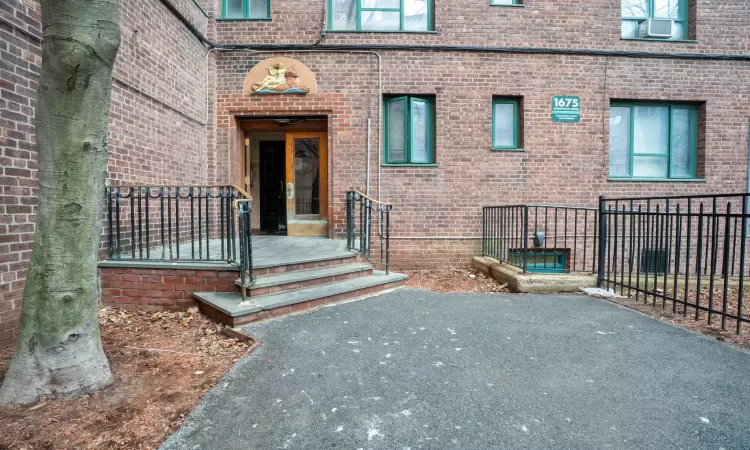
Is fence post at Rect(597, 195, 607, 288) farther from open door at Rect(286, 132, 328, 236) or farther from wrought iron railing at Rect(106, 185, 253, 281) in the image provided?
open door at Rect(286, 132, 328, 236)

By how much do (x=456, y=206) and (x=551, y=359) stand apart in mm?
5013

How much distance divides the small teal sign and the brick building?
7 centimetres

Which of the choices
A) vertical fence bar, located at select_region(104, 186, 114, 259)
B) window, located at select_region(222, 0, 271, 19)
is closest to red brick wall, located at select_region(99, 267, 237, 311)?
vertical fence bar, located at select_region(104, 186, 114, 259)

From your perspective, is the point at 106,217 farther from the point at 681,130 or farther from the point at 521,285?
the point at 681,130

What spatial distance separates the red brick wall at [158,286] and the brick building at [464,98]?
11.1ft

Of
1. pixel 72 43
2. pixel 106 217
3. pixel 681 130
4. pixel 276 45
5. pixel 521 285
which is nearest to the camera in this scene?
pixel 72 43

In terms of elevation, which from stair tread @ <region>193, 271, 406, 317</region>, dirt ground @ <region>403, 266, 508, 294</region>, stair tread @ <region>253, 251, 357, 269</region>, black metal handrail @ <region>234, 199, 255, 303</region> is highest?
black metal handrail @ <region>234, 199, 255, 303</region>

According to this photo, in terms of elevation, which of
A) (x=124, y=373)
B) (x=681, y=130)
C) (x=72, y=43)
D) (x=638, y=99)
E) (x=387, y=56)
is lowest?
(x=124, y=373)

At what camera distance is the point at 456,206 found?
7.84 m

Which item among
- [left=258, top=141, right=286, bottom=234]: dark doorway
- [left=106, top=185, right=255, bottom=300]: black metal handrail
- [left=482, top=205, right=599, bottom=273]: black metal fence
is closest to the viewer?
[left=106, top=185, right=255, bottom=300]: black metal handrail

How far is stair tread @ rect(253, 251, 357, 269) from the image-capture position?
183 inches

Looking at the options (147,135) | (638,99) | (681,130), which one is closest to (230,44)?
(147,135)

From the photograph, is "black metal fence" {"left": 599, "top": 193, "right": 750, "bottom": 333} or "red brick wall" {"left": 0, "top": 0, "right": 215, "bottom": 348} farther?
"black metal fence" {"left": 599, "top": 193, "right": 750, "bottom": 333}

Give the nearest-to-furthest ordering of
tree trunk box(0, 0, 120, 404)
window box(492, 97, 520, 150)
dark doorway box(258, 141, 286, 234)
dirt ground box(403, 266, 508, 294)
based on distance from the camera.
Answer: tree trunk box(0, 0, 120, 404) < dirt ground box(403, 266, 508, 294) < window box(492, 97, 520, 150) < dark doorway box(258, 141, 286, 234)
